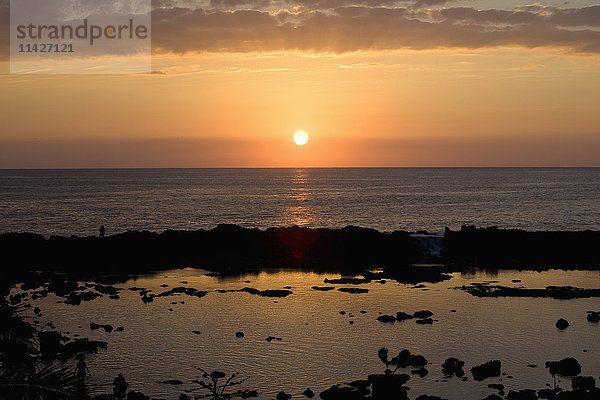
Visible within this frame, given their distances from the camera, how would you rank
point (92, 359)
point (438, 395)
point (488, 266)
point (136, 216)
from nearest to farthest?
point (438, 395), point (92, 359), point (488, 266), point (136, 216)

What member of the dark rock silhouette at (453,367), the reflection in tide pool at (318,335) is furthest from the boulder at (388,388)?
the dark rock silhouette at (453,367)

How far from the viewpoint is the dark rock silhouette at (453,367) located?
29567 millimetres

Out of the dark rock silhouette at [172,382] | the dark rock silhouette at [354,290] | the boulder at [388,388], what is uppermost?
the boulder at [388,388]

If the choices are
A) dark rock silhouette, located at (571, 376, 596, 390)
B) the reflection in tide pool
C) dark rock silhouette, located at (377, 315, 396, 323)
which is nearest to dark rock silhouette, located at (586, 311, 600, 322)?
the reflection in tide pool

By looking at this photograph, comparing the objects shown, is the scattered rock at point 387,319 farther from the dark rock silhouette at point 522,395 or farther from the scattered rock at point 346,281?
the dark rock silhouette at point 522,395

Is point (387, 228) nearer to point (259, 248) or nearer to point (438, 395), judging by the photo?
point (259, 248)

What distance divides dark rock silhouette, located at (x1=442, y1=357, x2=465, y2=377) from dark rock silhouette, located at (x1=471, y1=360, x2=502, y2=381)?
552 mm

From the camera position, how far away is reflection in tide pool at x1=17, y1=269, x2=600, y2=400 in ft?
98.2

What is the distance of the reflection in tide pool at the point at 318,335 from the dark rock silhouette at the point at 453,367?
0.39 meters

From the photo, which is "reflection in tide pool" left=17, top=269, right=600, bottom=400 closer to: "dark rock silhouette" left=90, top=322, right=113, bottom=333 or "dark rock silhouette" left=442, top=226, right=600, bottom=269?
"dark rock silhouette" left=90, top=322, right=113, bottom=333

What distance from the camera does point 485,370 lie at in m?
29.2

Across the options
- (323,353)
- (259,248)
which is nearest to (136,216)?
(259,248)

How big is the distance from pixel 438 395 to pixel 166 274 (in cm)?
3721

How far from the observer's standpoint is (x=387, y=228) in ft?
355
